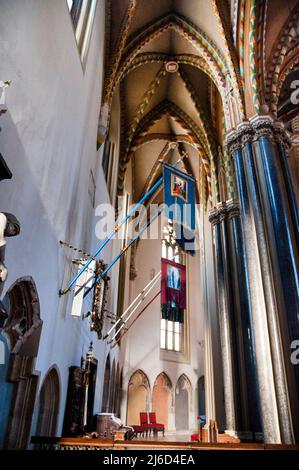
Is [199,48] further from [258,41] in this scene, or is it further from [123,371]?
[123,371]

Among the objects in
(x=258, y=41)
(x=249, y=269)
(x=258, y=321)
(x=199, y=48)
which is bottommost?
(x=258, y=321)

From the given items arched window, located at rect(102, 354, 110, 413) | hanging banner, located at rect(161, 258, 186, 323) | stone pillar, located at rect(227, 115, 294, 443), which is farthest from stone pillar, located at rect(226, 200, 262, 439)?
arched window, located at rect(102, 354, 110, 413)

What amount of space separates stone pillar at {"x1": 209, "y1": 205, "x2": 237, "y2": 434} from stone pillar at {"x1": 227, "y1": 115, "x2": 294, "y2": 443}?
346 centimetres

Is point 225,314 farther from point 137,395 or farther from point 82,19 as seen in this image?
point 137,395

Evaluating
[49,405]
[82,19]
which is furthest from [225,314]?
[82,19]

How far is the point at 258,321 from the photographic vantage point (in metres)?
5.56

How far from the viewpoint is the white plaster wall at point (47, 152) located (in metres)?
3.84

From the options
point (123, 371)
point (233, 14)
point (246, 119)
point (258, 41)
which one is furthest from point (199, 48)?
point (123, 371)

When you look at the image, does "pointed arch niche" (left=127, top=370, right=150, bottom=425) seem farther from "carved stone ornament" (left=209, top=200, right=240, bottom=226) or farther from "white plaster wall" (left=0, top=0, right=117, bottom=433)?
"white plaster wall" (left=0, top=0, right=117, bottom=433)

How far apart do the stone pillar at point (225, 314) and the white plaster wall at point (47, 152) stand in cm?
362

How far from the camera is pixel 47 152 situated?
495 cm

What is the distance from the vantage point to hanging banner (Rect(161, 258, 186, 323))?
10258mm

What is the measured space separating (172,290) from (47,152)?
Answer: 21.4 ft

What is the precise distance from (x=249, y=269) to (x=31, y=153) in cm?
394
